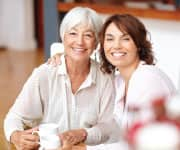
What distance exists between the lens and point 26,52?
23.1ft

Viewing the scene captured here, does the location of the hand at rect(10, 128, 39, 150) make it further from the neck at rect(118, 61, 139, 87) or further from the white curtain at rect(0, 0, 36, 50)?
the white curtain at rect(0, 0, 36, 50)

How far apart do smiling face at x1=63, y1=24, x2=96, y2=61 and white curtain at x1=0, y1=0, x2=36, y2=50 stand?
17.6 ft

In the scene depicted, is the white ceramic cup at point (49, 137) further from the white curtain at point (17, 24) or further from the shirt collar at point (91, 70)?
the white curtain at point (17, 24)

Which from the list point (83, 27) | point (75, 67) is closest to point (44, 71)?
point (75, 67)

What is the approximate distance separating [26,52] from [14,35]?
0.44m

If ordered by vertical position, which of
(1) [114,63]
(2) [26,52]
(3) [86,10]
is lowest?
(2) [26,52]

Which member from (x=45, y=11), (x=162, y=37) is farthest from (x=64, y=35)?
(x=45, y=11)

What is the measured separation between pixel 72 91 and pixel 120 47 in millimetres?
322

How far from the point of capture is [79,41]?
1874 mm

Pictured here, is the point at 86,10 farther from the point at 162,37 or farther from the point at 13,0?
the point at 13,0

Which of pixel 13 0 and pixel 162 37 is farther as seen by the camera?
pixel 13 0

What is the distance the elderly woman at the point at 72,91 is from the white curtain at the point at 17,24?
5359mm

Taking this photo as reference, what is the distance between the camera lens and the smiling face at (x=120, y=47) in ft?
5.65

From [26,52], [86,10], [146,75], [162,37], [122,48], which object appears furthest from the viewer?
[26,52]
